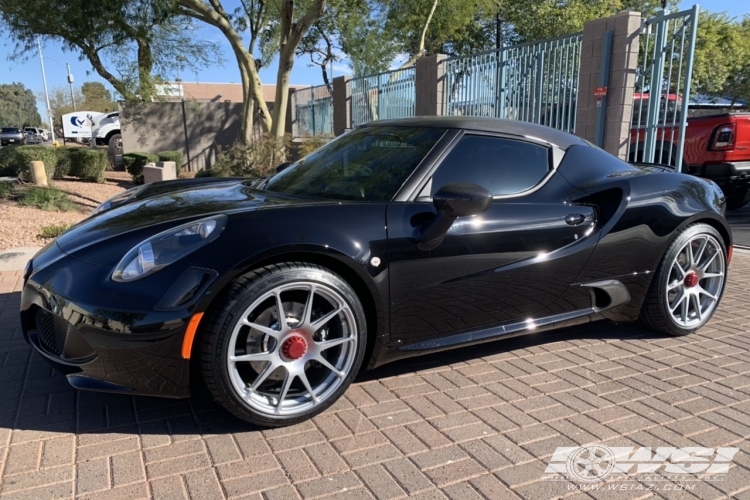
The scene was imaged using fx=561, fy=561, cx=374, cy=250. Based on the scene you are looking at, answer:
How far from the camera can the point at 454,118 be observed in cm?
353

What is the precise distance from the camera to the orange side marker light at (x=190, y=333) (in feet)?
7.73

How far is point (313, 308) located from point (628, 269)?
2.08 meters

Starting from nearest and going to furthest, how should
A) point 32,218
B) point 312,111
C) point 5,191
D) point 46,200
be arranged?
1. point 32,218
2. point 46,200
3. point 5,191
4. point 312,111

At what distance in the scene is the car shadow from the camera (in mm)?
2602

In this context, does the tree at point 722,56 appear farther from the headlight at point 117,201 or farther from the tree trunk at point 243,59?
the headlight at point 117,201

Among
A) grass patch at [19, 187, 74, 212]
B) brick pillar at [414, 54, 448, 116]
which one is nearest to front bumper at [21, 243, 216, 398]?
grass patch at [19, 187, 74, 212]

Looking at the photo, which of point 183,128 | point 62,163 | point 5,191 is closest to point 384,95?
point 62,163

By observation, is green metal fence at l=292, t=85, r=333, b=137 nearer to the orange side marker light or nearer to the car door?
the car door

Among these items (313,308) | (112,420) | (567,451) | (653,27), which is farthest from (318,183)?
(653,27)

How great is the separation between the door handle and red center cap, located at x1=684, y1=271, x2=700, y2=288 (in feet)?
3.68

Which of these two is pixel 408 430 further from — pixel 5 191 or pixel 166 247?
pixel 5 191

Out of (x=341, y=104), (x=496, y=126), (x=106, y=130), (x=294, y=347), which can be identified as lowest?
(x=294, y=347)

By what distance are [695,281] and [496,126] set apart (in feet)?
6.09

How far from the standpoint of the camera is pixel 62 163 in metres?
13.2
